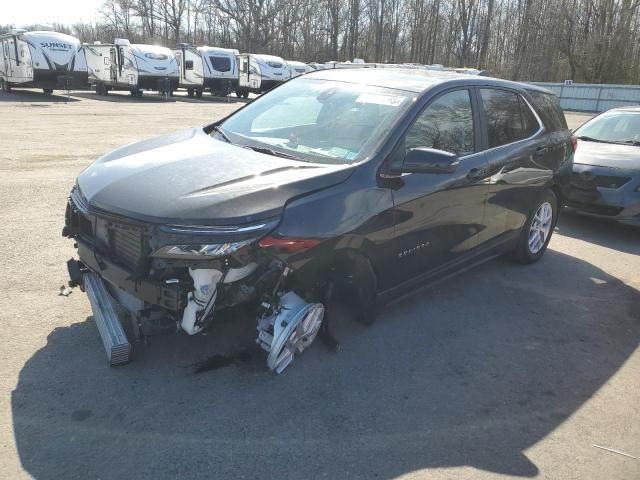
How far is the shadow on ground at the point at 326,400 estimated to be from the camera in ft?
8.46

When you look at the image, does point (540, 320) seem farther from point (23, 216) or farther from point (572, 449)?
point (23, 216)

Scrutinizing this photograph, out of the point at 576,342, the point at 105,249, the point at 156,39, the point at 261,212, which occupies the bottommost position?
the point at 576,342

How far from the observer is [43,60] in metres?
22.3

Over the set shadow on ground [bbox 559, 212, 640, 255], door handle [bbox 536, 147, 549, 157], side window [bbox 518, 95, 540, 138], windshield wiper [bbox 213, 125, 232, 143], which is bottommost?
shadow on ground [bbox 559, 212, 640, 255]

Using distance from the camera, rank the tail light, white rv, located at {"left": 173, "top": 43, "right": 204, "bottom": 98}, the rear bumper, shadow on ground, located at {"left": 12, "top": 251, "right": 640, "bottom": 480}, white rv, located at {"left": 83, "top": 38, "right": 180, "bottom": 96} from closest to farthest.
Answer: shadow on ground, located at {"left": 12, "top": 251, "right": 640, "bottom": 480}, the tail light, the rear bumper, white rv, located at {"left": 83, "top": 38, "right": 180, "bottom": 96}, white rv, located at {"left": 173, "top": 43, "right": 204, "bottom": 98}

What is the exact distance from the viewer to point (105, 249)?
3164 millimetres

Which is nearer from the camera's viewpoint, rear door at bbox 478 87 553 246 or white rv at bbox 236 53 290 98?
rear door at bbox 478 87 553 246

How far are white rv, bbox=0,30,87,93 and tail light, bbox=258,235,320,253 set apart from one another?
23858mm

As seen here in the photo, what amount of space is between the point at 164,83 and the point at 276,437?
2726 centimetres

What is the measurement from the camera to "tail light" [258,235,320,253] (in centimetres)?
283

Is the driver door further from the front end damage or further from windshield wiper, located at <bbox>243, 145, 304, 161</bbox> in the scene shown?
the front end damage

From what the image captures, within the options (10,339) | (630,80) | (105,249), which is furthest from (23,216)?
(630,80)

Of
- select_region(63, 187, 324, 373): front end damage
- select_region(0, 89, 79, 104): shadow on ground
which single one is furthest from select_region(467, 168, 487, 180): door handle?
select_region(0, 89, 79, 104): shadow on ground

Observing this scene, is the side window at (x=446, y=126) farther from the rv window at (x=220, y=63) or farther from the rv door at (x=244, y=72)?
the rv door at (x=244, y=72)
